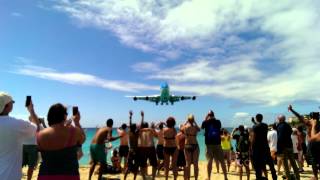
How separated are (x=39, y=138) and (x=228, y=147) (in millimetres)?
11877

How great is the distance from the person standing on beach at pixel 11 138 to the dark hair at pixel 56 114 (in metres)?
0.22

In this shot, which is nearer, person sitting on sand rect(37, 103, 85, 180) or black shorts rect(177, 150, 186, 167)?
person sitting on sand rect(37, 103, 85, 180)

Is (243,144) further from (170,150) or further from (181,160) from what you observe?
(170,150)

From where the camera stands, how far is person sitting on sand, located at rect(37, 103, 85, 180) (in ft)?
13.2

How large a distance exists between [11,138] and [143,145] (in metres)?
6.55

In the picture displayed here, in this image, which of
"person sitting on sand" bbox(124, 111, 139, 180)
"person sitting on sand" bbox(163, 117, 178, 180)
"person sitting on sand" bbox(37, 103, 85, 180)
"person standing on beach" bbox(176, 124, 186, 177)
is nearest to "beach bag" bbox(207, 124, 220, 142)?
"person standing on beach" bbox(176, 124, 186, 177)

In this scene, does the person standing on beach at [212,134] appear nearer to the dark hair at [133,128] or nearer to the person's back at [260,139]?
the person's back at [260,139]

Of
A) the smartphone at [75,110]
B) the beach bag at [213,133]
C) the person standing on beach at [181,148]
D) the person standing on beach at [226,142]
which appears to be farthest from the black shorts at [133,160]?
the person standing on beach at [226,142]

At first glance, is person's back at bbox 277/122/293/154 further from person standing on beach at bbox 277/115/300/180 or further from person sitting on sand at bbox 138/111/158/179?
person sitting on sand at bbox 138/111/158/179

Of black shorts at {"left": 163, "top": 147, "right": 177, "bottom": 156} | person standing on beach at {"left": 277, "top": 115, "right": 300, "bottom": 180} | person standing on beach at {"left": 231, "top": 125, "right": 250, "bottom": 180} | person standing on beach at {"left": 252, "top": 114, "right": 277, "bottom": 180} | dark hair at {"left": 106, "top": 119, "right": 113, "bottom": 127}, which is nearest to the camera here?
person standing on beach at {"left": 252, "top": 114, "right": 277, "bottom": 180}

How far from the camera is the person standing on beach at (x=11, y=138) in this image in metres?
4.02

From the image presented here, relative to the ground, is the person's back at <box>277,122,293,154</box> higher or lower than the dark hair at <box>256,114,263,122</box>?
lower

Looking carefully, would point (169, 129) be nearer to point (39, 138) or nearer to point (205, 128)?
point (205, 128)

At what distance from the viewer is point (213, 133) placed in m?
10.3
